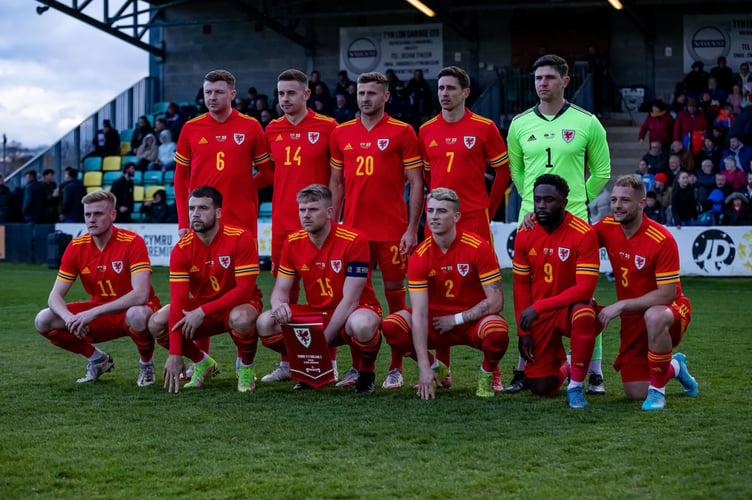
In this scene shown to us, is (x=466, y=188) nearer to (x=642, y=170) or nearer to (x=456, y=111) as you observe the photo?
(x=456, y=111)

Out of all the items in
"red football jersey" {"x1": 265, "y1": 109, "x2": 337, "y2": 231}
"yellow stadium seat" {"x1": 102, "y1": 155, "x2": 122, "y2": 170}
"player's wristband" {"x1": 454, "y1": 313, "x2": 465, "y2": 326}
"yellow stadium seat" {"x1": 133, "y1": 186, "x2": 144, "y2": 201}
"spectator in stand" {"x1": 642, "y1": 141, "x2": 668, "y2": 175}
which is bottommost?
"player's wristband" {"x1": 454, "y1": 313, "x2": 465, "y2": 326}

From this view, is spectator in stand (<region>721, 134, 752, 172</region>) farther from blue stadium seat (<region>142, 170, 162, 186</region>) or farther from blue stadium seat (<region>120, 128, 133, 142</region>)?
blue stadium seat (<region>120, 128, 133, 142</region>)

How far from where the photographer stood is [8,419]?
512cm

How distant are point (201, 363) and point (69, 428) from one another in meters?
1.52

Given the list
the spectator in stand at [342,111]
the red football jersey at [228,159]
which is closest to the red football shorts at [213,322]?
the red football jersey at [228,159]

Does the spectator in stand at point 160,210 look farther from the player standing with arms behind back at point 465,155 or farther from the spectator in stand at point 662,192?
the player standing with arms behind back at point 465,155

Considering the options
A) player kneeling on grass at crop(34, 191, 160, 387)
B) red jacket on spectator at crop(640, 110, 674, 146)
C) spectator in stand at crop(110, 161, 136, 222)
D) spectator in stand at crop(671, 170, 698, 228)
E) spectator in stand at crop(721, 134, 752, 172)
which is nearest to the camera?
player kneeling on grass at crop(34, 191, 160, 387)

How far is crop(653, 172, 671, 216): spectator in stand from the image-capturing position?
1472cm

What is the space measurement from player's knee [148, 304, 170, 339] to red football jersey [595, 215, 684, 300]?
2713mm

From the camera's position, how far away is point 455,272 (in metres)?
5.82

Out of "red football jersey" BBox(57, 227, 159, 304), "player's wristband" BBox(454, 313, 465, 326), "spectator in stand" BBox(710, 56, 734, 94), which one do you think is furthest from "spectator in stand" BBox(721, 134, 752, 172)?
"red football jersey" BBox(57, 227, 159, 304)

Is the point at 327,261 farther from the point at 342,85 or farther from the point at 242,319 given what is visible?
the point at 342,85

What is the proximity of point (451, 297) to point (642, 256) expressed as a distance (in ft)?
3.79

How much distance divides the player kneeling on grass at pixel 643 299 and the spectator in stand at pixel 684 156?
10664 millimetres
